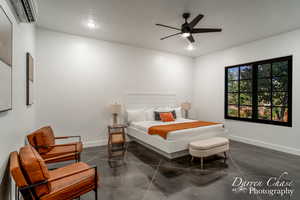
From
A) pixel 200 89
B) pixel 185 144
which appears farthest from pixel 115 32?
pixel 200 89

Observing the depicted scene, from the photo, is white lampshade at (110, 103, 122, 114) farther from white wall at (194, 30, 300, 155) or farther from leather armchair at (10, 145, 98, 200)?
white wall at (194, 30, 300, 155)

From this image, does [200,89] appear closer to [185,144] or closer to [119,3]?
[185,144]

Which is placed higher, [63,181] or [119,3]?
[119,3]

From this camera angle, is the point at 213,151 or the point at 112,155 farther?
the point at 112,155

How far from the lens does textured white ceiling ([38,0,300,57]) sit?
8.37ft

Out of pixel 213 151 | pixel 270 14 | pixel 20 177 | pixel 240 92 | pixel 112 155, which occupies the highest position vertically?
pixel 270 14

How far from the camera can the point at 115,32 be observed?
144 inches

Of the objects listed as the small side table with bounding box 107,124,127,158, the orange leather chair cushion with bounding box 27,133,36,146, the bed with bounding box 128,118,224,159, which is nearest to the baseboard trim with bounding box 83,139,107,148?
the small side table with bounding box 107,124,127,158

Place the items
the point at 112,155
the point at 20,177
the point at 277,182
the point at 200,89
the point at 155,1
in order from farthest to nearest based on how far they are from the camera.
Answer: the point at 200,89 → the point at 112,155 → the point at 155,1 → the point at 277,182 → the point at 20,177

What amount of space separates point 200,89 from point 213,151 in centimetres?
330

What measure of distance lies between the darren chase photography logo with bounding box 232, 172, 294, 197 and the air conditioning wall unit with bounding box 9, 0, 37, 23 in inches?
142

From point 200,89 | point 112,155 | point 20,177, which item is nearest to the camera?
point 20,177

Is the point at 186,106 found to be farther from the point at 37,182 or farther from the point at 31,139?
the point at 37,182

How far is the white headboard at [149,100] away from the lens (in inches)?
179
